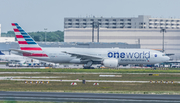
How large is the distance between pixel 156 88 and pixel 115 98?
449 inches

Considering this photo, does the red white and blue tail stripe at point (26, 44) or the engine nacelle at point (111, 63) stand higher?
the red white and blue tail stripe at point (26, 44)

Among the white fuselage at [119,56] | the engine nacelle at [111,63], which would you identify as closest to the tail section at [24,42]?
the white fuselage at [119,56]

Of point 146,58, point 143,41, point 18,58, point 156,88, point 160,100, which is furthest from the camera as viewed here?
point 143,41

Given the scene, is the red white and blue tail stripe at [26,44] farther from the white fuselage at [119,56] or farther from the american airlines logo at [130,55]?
the american airlines logo at [130,55]

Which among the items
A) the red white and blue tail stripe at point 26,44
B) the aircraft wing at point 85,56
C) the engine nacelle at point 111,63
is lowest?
the engine nacelle at point 111,63

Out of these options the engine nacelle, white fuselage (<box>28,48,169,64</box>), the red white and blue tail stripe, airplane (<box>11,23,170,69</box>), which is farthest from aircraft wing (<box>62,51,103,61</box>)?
the red white and blue tail stripe

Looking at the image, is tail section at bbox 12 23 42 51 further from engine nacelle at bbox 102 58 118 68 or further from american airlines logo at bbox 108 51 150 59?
american airlines logo at bbox 108 51 150 59

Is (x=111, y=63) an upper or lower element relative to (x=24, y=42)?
lower

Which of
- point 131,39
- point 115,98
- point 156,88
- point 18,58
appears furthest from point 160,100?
point 131,39

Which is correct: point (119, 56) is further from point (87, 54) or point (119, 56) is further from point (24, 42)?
point (24, 42)

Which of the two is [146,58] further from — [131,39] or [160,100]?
[131,39]

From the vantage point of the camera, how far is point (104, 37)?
16588 cm

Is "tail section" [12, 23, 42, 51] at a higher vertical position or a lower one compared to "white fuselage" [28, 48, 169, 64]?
higher

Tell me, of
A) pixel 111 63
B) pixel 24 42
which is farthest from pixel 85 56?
pixel 24 42
